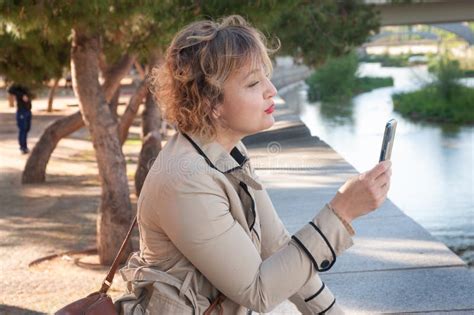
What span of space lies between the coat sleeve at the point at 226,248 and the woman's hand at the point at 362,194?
0.06 metres

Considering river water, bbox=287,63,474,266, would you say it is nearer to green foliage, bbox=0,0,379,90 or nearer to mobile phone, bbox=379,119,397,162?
green foliage, bbox=0,0,379,90

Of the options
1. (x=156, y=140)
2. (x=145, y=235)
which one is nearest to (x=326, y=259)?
(x=145, y=235)

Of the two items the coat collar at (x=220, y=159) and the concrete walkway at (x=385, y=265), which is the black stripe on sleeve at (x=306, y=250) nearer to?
the coat collar at (x=220, y=159)

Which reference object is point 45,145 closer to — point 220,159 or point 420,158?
point 420,158

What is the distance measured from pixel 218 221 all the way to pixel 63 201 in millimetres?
10210

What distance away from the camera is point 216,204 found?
1.67m

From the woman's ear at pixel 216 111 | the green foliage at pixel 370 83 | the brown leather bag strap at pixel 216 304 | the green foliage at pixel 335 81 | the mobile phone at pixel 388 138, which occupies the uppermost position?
the woman's ear at pixel 216 111

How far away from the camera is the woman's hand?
1.69 m

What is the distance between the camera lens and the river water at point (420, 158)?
10.7 metres

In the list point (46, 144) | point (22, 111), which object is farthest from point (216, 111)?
point (22, 111)

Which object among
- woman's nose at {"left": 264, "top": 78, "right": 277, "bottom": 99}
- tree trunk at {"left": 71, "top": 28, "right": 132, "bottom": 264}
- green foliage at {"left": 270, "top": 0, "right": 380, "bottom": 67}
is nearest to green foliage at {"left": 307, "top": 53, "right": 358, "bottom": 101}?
green foliage at {"left": 270, "top": 0, "right": 380, "bottom": 67}

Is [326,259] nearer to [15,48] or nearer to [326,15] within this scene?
[15,48]

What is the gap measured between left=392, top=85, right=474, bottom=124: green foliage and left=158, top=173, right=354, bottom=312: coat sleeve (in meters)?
27.2

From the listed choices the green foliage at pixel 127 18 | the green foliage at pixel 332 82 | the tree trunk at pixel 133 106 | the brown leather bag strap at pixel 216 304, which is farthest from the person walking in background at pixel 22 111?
the green foliage at pixel 332 82
